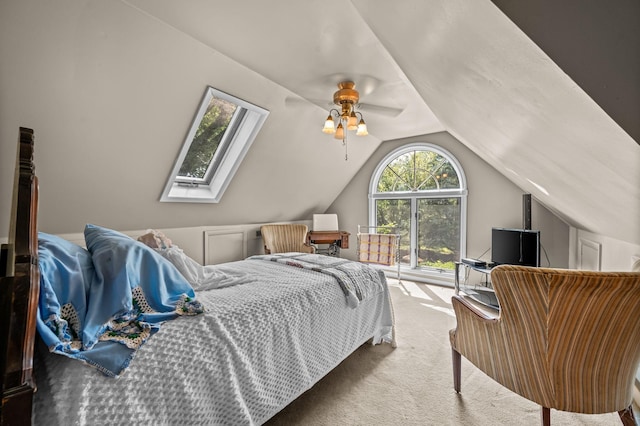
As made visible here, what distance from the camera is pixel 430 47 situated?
1399 millimetres

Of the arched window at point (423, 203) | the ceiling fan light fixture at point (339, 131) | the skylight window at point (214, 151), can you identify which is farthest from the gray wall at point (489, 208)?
the skylight window at point (214, 151)

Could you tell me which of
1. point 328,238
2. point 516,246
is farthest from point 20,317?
point 328,238

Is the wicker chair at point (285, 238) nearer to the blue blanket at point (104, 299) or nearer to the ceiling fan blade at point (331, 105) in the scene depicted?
the ceiling fan blade at point (331, 105)

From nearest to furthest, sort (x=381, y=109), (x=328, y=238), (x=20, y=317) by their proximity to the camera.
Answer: (x=20, y=317) → (x=381, y=109) → (x=328, y=238)

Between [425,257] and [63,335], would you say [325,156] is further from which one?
[63,335]

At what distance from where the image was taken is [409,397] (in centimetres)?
177

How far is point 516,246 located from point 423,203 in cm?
152

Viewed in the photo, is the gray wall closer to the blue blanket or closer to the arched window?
the arched window

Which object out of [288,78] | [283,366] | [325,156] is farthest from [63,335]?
[325,156]

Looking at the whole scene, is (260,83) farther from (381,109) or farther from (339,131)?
(381,109)

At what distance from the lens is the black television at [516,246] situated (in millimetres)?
3127

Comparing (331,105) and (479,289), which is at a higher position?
(331,105)

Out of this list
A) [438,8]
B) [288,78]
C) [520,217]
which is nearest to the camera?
[438,8]

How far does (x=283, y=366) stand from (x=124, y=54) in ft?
7.37
